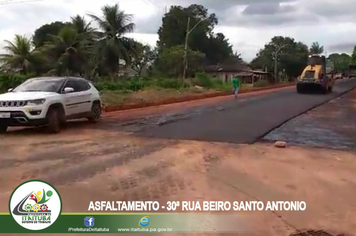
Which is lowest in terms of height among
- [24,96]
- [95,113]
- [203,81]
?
[203,81]

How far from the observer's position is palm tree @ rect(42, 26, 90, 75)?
37.8 m

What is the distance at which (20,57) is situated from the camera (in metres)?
37.3

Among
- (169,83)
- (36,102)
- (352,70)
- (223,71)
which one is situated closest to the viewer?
(36,102)

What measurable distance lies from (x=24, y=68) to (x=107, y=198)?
111 feet

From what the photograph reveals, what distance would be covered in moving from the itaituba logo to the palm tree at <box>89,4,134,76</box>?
35721 millimetres

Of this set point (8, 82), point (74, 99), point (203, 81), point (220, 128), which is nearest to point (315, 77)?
point (203, 81)

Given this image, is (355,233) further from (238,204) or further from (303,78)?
(303,78)

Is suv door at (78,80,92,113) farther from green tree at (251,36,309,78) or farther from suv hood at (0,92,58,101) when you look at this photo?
green tree at (251,36,309,78)

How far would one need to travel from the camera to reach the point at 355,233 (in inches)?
212

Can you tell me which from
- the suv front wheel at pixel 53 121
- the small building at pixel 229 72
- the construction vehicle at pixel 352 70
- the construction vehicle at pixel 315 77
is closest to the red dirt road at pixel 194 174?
the suv front wheel at pixel 53 121

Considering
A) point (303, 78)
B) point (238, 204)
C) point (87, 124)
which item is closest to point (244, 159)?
point (238, 204)

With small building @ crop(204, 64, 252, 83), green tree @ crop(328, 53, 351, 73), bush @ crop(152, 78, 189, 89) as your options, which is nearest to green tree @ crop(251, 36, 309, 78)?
green tree @ crop(328, 53, 351, 73)

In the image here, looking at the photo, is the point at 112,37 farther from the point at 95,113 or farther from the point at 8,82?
the point at 95,113

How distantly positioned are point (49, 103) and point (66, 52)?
90.7 feet
